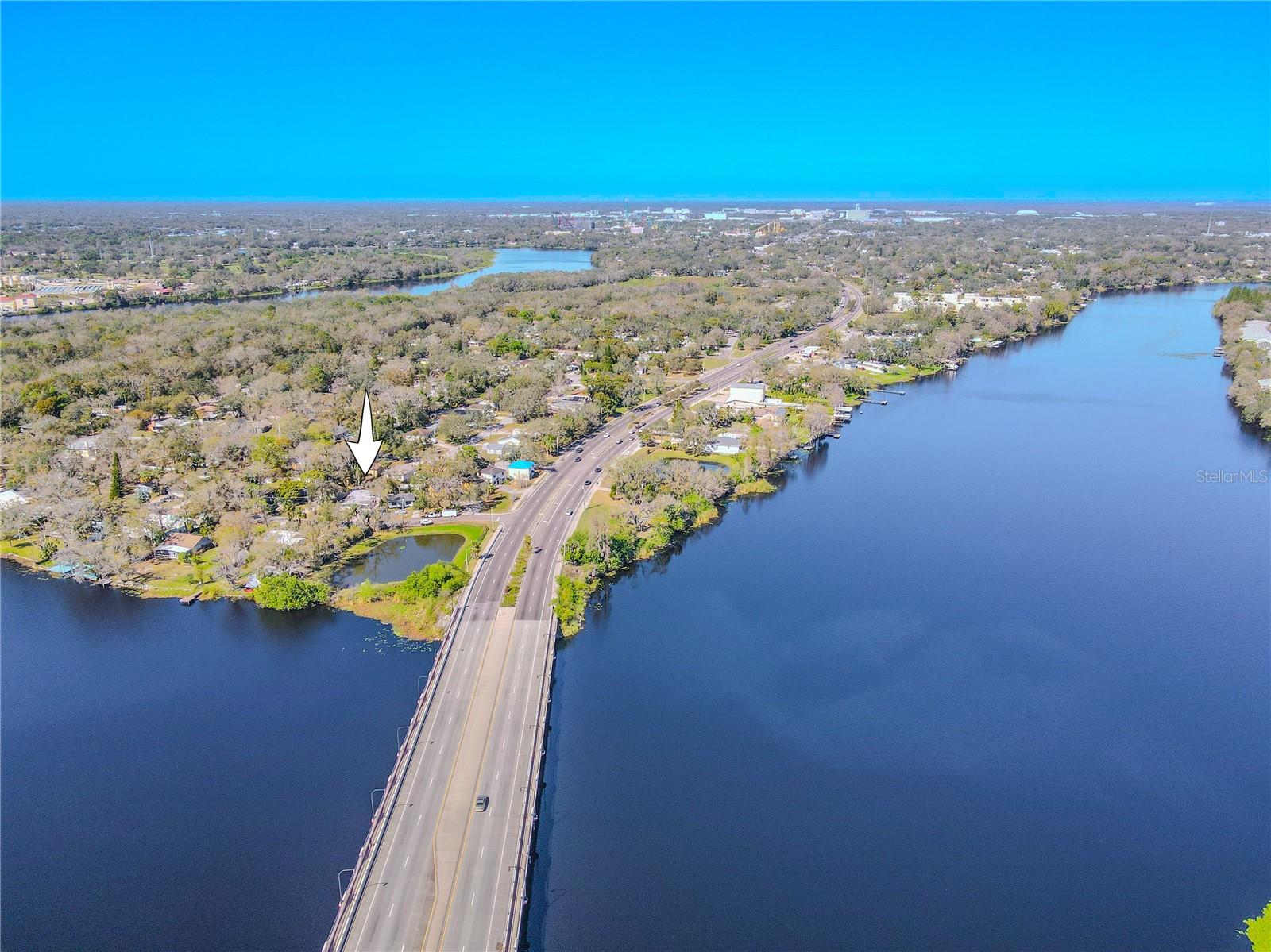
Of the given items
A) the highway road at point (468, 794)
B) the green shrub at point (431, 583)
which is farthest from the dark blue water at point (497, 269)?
the highway road at point (468, 794)

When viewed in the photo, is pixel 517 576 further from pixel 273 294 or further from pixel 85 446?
pixel 273 294

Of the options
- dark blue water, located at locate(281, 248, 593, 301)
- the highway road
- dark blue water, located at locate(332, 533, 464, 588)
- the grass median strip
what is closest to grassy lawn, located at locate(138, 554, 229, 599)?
dark blue water, located at locate(332, 533, 464, 588)

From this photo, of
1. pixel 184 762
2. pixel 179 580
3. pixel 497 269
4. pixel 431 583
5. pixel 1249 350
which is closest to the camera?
pixel 184 762

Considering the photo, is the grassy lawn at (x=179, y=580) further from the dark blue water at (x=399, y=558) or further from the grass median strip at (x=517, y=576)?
the grass median strip at (x=517, y=576)

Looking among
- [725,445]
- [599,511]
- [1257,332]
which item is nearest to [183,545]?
[599,511]

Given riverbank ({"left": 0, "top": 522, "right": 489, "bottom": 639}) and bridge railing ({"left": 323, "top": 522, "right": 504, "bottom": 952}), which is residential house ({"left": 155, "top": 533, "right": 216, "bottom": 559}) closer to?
riverbank ({"left": 0, "top": 522, "right": 489, "bottom": 639})

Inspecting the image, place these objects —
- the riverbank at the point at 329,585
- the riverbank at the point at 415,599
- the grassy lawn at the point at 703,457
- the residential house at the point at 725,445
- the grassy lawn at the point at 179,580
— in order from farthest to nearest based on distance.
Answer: the residential house at the point at 725,445, the grassy lawn at the point at 703,457, the grassy lawn at the point at 179,580, the riverbank at the point at 329,585, the riverbank at the point at 415,599

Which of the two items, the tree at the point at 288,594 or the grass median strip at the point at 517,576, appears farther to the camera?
the tree at the point at 288,594
